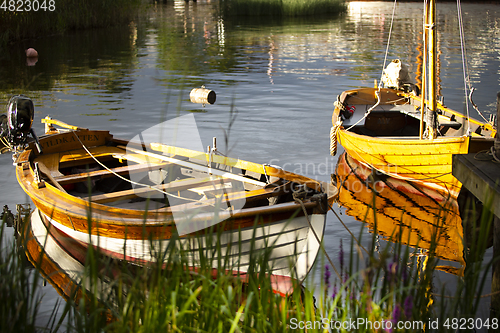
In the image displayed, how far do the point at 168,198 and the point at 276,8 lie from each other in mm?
31861

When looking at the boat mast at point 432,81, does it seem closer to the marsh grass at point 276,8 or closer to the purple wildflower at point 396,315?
the purple wildflower at point 396,315

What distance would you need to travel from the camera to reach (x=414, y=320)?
2.45 metres

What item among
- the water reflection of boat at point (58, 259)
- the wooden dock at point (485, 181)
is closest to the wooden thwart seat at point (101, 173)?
the water reflection of boat at point (58, 259)

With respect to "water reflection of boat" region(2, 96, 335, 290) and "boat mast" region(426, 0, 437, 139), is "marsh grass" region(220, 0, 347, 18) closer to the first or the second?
"boat mast" region(426, 0, 437, 139)

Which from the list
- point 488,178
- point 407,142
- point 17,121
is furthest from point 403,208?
point 17,121

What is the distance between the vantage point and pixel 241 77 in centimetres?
1628

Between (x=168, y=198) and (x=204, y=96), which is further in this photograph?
(x=204, y=96)

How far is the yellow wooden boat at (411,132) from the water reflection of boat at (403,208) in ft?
0.68

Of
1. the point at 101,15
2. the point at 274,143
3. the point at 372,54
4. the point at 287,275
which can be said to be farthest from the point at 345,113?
the point at 101,15

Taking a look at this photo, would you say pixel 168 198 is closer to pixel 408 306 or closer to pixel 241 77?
pixel 408 306

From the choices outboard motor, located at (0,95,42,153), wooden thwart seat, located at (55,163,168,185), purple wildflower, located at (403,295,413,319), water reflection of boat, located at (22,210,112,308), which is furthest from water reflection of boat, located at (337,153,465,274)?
outboard motor, located at (0,95,42,153)

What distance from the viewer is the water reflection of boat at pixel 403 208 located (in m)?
5.63

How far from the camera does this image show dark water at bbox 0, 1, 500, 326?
940 cm

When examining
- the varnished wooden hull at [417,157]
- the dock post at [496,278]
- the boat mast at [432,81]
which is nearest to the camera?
the dock post at [496,278]
